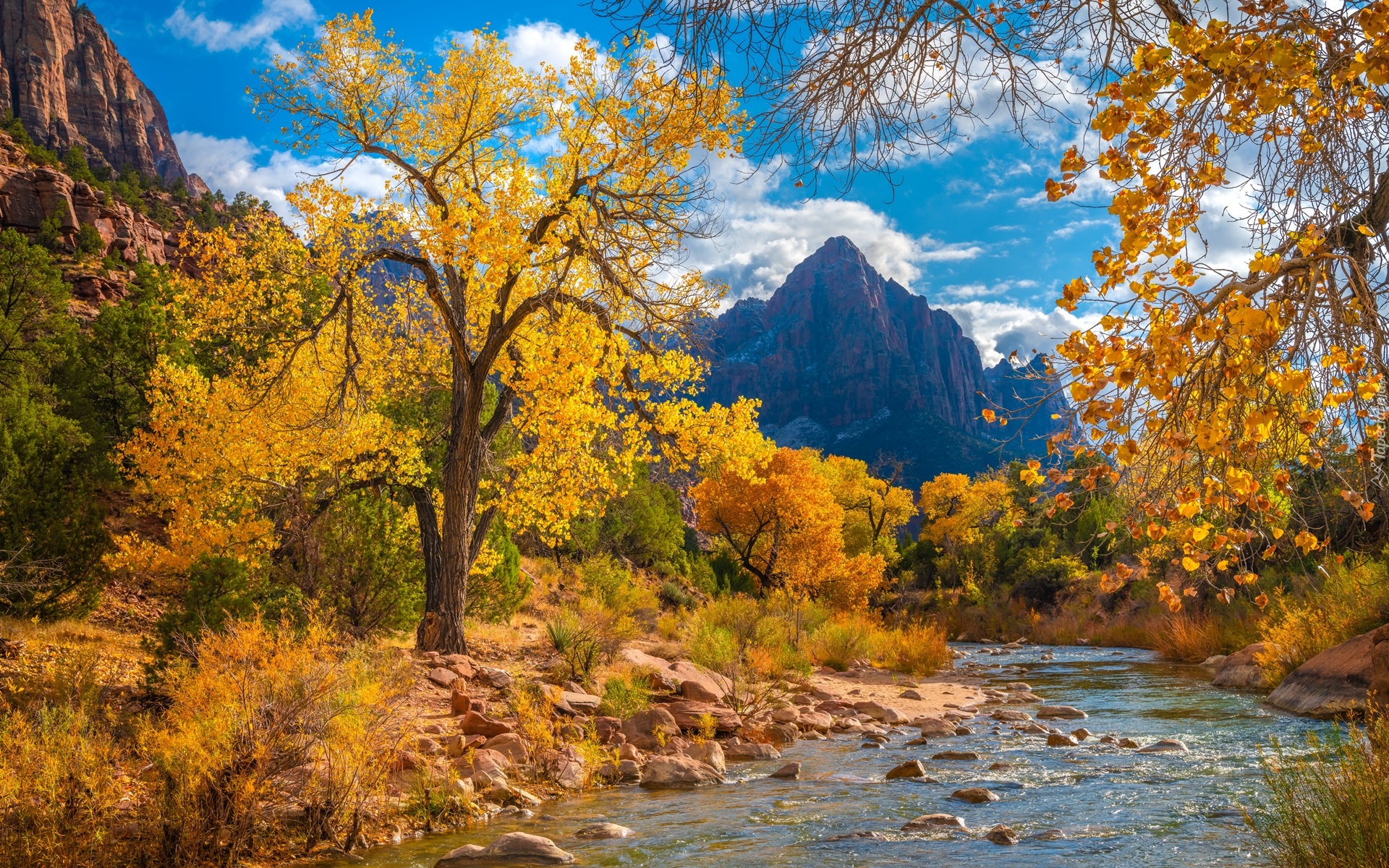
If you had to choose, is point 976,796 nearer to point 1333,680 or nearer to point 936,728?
point 936,728

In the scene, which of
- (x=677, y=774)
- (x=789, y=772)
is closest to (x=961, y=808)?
(x=789, y=772)

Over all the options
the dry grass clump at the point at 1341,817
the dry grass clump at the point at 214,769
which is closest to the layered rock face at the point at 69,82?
the dry grass clump at the point at 214,769

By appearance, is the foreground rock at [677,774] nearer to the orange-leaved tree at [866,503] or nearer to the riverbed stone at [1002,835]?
the riverbed stone at [1002,835]

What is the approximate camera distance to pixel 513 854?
Answer: 16.3ft

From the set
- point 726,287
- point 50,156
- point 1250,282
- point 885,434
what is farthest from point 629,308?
point 885,434

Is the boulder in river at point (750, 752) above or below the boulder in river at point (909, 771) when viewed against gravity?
below

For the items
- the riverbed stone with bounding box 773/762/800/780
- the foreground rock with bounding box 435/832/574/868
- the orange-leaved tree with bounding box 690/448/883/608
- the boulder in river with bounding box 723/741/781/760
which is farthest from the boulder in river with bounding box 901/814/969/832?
the orange-leaved tree with bounding box 690/448/883/608

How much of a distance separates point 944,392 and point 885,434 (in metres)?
42.9

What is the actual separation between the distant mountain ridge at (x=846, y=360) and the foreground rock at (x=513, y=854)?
418 feet

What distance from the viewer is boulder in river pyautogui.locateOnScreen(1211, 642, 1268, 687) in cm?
1263

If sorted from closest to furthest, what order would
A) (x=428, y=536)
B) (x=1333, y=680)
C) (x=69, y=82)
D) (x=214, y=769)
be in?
(x=214, y=769), (x=1333, y=680), (x=428, y=536), (x=69, y=82)

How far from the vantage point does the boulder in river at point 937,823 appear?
5598 mm

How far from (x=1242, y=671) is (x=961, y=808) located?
986cm

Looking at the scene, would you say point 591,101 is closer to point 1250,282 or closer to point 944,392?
point 1250,282
